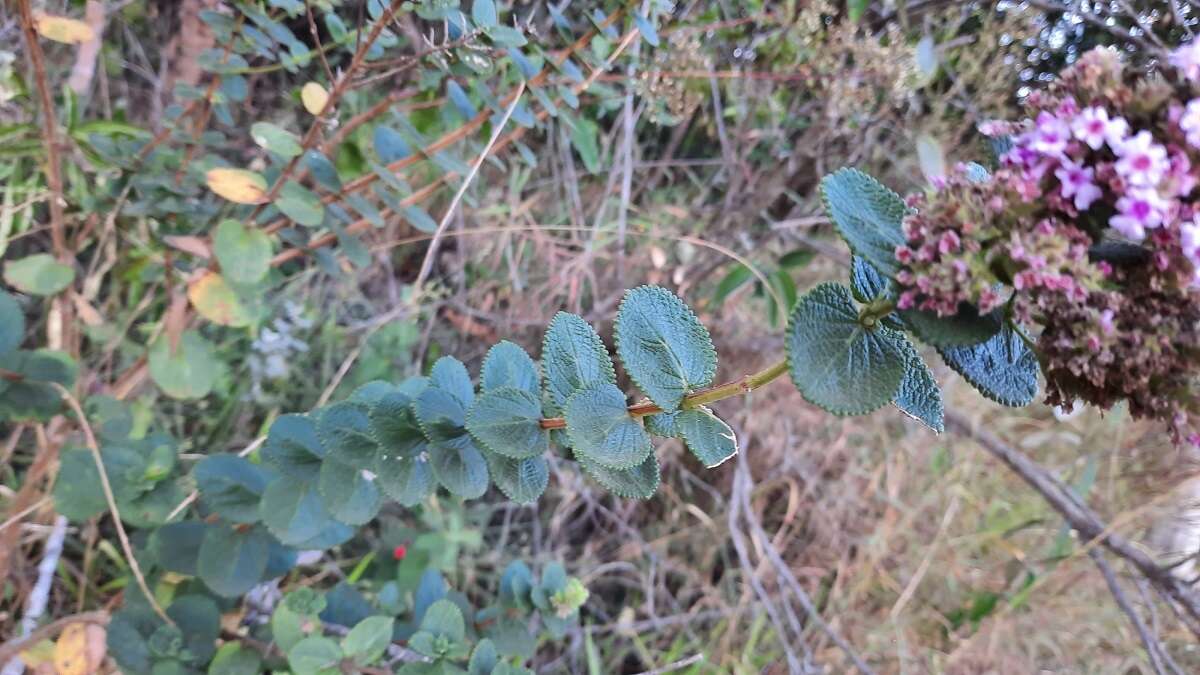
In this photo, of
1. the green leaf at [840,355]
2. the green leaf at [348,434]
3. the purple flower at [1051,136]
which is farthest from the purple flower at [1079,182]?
the green leaf at [348,434]

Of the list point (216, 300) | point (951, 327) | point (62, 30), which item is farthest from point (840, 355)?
point (62, 30)

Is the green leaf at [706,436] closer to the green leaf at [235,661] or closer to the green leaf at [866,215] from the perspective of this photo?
the green leaf at [866,215]

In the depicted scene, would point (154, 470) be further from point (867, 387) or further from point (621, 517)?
point (621, 517)

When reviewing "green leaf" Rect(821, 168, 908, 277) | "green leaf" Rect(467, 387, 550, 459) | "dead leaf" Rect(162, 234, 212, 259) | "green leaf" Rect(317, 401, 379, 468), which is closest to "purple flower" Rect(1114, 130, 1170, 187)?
"green leaf" Rect(821, 168, 908, 277)

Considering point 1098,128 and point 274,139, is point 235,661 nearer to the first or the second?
point 274,139

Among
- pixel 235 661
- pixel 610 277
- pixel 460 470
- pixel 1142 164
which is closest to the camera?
pixel 1142 164

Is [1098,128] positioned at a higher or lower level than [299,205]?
higher

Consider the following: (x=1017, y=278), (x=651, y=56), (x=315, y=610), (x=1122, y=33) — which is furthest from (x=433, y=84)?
(x=1122, y=33)
